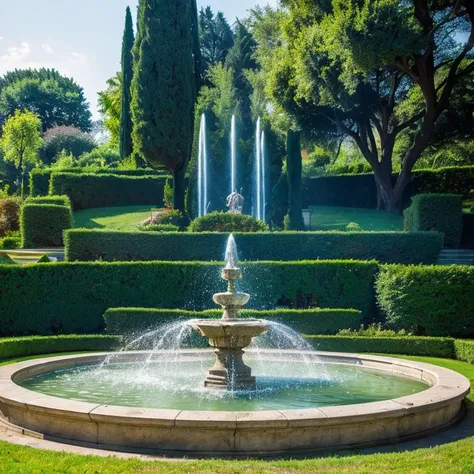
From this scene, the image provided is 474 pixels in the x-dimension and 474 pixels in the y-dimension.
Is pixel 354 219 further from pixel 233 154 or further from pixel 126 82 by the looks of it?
pixel 126 82

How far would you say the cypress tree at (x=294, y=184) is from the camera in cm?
3039

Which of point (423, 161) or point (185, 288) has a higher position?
point (423, 161)

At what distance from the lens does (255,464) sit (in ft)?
19.8

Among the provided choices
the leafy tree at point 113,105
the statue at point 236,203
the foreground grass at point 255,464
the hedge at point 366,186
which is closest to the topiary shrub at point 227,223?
the statue at point 236,203

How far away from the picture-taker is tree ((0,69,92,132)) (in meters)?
73.7

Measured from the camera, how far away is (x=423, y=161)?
48.2 m

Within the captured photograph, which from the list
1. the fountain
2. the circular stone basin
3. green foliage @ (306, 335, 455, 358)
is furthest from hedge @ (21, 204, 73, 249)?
the fountain

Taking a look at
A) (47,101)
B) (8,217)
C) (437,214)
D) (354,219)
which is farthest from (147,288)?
(47,101)

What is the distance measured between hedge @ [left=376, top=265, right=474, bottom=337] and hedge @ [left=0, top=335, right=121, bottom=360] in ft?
20.8

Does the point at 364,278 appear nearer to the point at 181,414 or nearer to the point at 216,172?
the point at 181,414

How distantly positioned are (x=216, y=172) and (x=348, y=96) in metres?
7.80

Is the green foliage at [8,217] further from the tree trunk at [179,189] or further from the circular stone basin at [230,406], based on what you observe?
the circular stone basin at [230,406]

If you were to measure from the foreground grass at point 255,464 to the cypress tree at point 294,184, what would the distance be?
23.8 metres

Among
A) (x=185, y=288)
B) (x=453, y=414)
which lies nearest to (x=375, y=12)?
(x=185, y=288)
